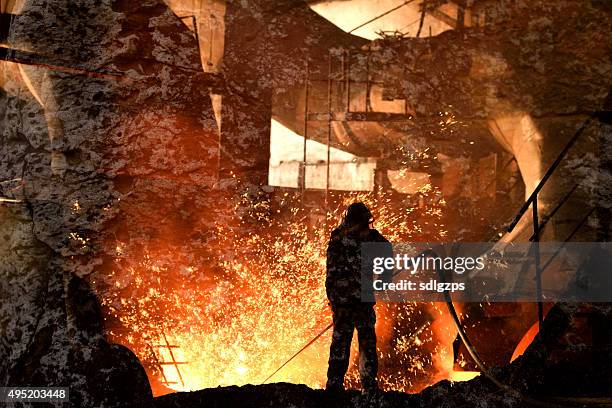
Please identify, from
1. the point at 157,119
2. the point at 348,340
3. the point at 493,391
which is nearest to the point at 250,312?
the point at 157,119

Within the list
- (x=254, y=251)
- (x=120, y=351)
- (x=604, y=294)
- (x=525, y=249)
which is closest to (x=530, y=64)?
(x=525, y=249)

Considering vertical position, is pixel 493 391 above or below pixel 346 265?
below

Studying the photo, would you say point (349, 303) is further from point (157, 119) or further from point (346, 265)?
point (157, 119)

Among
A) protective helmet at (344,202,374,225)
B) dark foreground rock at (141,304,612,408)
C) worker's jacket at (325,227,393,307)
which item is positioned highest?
protective helmet at (344,202,374,225)

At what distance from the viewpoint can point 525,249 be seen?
6426 mm

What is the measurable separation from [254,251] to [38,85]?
3.00 metres

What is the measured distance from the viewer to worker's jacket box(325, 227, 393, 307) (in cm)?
436

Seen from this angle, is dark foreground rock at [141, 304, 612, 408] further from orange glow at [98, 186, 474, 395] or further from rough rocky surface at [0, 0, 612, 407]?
orange glow at [98, 186, 474, 395]

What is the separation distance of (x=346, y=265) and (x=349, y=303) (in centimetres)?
28

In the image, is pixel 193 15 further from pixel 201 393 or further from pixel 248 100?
pixel 201 393

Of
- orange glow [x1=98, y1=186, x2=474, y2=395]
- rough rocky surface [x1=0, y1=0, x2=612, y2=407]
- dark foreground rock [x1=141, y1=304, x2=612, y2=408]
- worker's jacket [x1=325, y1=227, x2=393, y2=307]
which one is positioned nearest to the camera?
dark foreground rock [x1=141, y1=304, x2=612, y2=408]

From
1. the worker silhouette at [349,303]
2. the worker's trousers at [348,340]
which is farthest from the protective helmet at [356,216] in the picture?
the worker's trousers at [348,340]

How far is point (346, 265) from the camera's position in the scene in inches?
173

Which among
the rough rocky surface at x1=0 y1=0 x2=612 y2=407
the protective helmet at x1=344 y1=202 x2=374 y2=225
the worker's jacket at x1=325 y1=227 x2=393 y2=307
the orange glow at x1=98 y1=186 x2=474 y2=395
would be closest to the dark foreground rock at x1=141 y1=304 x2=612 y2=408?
the worker's jacket at x1=325 y1=227 x2=393 y2=307
